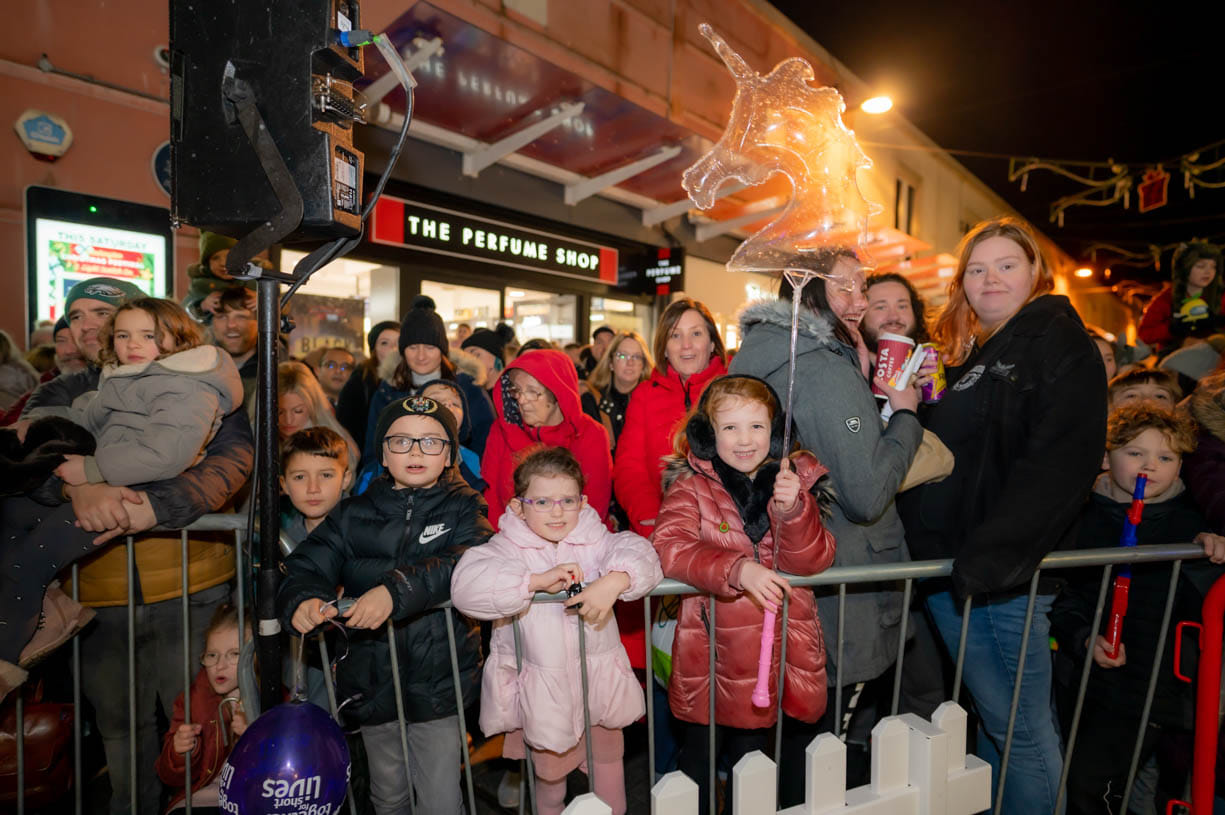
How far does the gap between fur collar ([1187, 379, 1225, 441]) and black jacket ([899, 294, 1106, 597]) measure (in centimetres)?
121

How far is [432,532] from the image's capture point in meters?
2.29

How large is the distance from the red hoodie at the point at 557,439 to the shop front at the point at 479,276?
4099mm

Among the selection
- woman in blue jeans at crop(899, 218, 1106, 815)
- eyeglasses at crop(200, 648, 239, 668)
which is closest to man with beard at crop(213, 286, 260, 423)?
eyeglasses at crop(200, 648, 239, 668)

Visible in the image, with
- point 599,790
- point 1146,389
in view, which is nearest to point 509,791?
point 599,790

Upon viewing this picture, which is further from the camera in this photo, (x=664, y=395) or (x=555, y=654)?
(x=664, y=395)

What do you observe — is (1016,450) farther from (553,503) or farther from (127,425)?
(127,425)

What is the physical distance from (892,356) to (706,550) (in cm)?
100

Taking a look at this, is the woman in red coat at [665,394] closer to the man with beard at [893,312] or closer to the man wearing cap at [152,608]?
the man with beard at [893,312]

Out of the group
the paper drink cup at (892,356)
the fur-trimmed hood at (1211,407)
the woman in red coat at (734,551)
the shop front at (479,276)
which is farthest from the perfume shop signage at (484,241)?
the fur-trimmed hood at (1211,407)

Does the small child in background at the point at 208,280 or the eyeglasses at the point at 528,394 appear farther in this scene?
the small child in background at the point at 208,280

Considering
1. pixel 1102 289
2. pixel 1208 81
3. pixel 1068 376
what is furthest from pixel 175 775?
pixel 1102 289

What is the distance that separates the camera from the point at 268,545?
1764mm

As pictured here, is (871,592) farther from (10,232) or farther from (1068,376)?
(10,232)

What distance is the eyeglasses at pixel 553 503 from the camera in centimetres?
231
